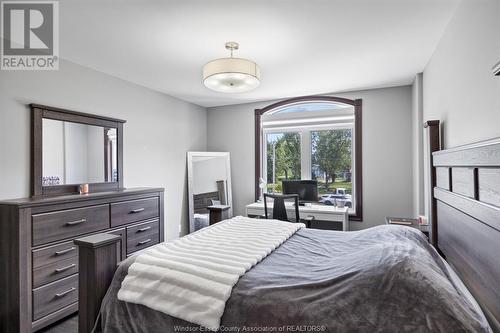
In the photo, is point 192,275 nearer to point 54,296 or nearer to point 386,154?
point 54,296

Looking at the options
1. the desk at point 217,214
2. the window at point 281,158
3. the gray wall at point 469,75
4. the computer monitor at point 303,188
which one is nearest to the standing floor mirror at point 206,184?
the window at point 281,158

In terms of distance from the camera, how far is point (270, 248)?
1750mm

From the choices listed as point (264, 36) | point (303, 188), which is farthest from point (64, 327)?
point (303, 188)

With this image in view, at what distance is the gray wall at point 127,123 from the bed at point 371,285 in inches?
63.3

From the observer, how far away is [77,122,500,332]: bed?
1076 millimetres

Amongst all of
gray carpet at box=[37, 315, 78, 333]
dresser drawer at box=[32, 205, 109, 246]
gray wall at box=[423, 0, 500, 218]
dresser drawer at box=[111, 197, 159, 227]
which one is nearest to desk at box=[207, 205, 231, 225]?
dresser drawer at box=[111, 197, 159, 227]

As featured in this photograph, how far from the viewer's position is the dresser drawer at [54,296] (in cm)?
219

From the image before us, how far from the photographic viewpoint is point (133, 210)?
3.01 metres

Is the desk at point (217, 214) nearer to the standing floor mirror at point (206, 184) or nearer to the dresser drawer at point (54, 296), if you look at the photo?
the dresser drawer at point (54, 296)

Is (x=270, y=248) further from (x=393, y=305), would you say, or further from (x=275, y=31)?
(x=275, y=31)

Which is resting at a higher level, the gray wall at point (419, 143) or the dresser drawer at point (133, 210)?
the gray wall at point (419, 143)

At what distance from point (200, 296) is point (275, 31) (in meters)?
2.03

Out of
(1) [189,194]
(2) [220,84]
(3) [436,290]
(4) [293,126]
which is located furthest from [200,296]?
(4) [293,126]

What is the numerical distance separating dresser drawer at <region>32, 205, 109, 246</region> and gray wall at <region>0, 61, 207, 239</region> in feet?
1.53
